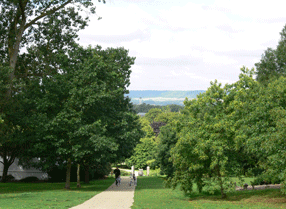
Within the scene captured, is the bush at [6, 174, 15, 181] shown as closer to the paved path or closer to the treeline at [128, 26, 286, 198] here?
the paved path

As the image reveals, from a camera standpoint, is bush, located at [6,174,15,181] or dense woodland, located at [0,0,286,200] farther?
bush, located at [6,174,15,181]

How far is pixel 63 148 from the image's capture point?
24859 mm

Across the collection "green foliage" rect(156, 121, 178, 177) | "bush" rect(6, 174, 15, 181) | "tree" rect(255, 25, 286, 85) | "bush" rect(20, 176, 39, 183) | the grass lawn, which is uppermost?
"tree" rect(255, 25, 286, 85)

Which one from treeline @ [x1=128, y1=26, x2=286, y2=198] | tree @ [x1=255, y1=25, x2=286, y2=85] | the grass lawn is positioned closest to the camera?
the grass lawn

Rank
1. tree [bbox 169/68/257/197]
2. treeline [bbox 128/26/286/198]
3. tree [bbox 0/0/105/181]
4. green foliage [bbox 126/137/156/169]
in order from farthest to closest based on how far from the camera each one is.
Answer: green foliage [bbox 126/137/156/169], tree [bbox 0/0/105/181], tree [bbox 169/68/257/197], treeline [bbox 128/26/286/198]

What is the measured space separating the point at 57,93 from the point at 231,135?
533 inches

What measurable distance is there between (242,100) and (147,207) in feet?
26.0

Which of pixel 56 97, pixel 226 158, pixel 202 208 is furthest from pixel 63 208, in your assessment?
pixel 56 97

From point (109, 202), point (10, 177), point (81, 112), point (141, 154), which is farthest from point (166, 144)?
point (141, 154)

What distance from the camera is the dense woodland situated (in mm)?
16828

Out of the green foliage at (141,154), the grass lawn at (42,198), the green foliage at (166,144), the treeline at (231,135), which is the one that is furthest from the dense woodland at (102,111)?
the green foliage at (141,154)

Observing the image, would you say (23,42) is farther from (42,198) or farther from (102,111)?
(42,198)

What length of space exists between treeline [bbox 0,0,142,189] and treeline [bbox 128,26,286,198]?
22.6 ft

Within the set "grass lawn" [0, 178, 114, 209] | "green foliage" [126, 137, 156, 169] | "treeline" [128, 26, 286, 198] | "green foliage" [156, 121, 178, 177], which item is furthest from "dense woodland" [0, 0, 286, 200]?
"green foliage" [126, 137, 156, 169]
